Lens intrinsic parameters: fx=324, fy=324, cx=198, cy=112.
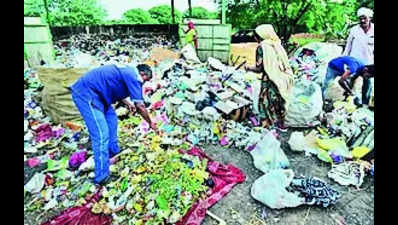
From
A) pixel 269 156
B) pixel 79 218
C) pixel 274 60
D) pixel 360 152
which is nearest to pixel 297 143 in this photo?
pixel 269 156

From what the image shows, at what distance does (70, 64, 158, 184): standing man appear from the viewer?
9.45 ft

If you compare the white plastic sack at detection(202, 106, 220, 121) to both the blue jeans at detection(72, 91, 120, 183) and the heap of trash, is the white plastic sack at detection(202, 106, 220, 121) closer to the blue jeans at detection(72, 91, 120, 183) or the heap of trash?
the heap of trash

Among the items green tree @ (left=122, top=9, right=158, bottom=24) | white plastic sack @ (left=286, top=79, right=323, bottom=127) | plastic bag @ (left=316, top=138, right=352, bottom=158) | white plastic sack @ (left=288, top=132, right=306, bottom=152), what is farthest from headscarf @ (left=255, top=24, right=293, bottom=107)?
green tree @ (left=122, top=9, right=158, bottom=24)

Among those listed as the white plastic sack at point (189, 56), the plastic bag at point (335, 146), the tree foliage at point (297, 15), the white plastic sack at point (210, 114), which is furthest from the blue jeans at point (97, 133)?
the tree foliage at point (297, 15)

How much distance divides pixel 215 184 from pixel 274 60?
6.08 feet

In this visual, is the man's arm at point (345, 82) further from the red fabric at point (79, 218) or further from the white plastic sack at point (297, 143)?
the red fabric at point (79, 218)

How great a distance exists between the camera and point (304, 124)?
14.3ft

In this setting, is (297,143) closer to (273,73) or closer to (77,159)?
(273,73)

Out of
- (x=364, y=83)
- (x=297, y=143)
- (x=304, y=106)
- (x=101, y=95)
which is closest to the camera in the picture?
(x=101, y=95)

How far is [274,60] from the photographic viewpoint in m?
4.05

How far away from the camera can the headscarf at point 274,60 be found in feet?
13.2
